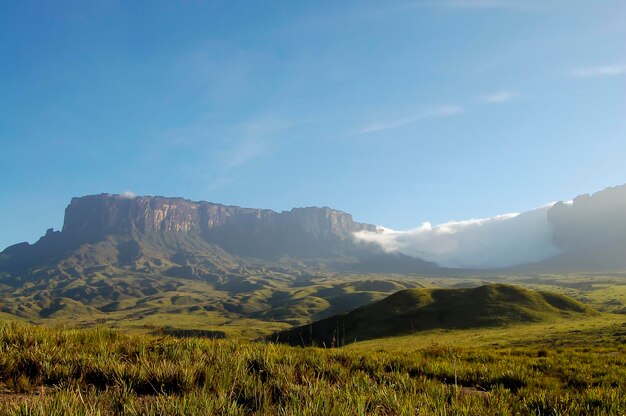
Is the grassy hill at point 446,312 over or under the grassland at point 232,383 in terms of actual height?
under

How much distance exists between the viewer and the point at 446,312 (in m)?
102

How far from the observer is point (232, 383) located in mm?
6059

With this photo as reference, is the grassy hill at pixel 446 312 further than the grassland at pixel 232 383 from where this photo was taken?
Yes

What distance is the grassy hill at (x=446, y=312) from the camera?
92281 millimetres

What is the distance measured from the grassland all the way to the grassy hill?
264 ft

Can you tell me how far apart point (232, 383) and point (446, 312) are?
10588 centimetres

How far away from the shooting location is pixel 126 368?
628 centimetres

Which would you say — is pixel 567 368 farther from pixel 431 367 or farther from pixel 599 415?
pixel 599 415

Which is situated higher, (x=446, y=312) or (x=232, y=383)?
(x=232, y=383)

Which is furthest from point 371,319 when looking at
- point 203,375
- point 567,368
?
point 203,375

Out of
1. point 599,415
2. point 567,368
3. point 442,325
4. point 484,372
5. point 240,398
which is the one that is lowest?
point 442,325

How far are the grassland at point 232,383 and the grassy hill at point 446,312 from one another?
80.4 metres

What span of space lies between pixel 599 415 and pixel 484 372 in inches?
164

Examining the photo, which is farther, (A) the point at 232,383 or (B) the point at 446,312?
(B) the point at 446,312
